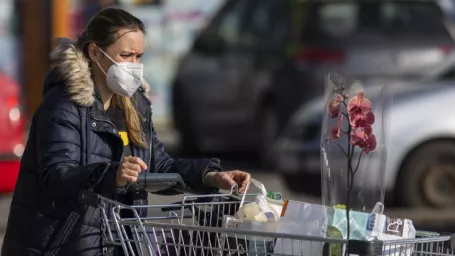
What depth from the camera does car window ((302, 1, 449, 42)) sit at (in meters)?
11.6

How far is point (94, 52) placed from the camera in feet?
12.5

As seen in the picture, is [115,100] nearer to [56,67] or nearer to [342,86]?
[56,67]

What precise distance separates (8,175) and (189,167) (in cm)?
443

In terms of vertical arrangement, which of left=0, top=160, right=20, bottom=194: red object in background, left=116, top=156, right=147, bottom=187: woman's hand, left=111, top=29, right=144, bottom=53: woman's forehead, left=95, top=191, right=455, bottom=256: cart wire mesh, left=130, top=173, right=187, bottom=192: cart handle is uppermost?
left=111, top=29, right=144, bottom=53: woman's forehead

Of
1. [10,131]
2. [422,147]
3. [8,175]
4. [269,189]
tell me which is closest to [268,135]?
[269,189]

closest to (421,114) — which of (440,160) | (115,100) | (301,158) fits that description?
(440,160)

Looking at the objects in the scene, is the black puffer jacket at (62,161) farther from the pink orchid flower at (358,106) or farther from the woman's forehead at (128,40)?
the pink orchid flower at (358,106)

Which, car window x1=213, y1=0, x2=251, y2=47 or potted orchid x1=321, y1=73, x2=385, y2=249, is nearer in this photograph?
potted orchid x1=321, y1=73, x2=385, y2=249

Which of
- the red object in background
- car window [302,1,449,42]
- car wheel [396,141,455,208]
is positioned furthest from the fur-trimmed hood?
car window [302,1,449,42]

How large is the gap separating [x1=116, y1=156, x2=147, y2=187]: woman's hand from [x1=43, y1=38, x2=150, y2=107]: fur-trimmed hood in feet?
1.18

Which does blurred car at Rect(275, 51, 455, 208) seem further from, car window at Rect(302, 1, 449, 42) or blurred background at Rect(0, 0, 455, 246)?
car window at Rect(302, 1, 449, 42)

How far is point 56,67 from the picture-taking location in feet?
12.4

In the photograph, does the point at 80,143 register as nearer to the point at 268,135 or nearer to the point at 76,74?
the point at 76,74

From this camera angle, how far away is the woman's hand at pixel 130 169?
340 cm
